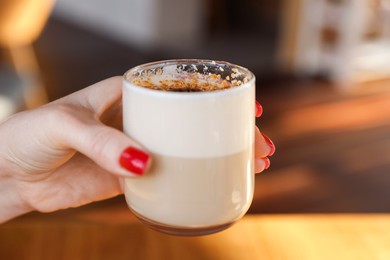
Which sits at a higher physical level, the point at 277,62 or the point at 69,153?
the point at 69,153

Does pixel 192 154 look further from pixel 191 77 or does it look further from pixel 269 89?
pixel 269 89

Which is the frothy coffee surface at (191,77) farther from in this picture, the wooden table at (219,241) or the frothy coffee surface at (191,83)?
the wooden table at (219,241)

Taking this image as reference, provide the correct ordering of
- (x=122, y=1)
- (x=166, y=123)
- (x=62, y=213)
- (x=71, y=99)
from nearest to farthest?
1. (x=166, y=123)
2. (x=71, y=99)
3. (x=62, y=213)
4. (x=122, y=1)

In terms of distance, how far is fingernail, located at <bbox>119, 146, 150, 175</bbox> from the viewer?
23.9 inches

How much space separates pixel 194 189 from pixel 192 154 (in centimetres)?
4

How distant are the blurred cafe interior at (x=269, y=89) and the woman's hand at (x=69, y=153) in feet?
0.16

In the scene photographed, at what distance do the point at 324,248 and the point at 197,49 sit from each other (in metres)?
3.24

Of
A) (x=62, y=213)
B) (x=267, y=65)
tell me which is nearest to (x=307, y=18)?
(x=267, y=65)

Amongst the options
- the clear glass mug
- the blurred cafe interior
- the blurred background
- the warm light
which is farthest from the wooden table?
the warm light

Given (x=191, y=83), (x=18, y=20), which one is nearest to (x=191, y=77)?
(x=191, y=83)

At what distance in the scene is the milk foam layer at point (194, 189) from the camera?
2.01ft

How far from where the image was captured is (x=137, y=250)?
0.81 metres

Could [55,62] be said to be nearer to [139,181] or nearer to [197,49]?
[197,49]

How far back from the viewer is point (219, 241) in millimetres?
843
